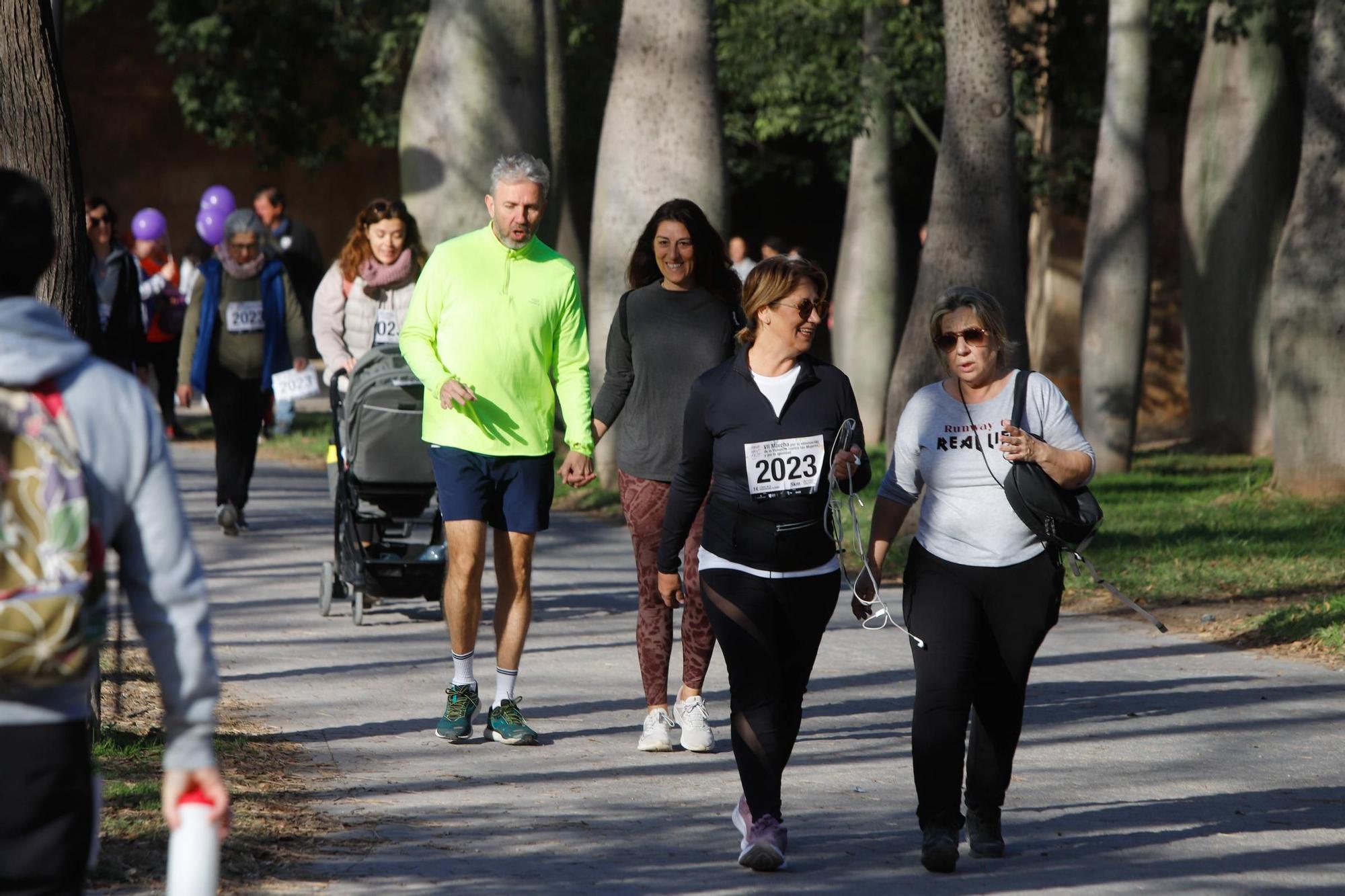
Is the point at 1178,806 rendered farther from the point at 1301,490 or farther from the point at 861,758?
the point at 1301,490

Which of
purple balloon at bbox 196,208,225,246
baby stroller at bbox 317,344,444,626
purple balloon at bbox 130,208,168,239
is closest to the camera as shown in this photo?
baby stroller at bbox 317,344,444,626

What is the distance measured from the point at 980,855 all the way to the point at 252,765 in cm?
249

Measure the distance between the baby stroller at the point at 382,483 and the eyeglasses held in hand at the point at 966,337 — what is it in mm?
3954

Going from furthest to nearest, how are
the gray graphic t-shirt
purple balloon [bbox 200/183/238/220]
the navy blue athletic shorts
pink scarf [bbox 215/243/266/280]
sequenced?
purple balloon [bbox 200/183/238/220] < pink scarf [bbox 215/243/266/280] < the navy blue athletic shorts < the gray graphic t-shirt

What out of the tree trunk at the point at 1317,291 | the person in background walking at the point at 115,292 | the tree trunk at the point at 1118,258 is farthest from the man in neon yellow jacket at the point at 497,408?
the tree trunk at the point at 1118,258

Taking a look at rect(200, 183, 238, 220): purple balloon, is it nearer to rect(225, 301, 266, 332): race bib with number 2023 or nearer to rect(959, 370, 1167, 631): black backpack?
rect(225, 301, 266, 332): race bib with number 2023

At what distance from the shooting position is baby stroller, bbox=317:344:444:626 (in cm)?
916

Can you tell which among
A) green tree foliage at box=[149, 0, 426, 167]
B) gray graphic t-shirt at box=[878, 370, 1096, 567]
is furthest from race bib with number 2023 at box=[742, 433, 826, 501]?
green tree foliage at box=[149, 0, 426, 167]

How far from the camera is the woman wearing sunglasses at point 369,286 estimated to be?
9.50 m

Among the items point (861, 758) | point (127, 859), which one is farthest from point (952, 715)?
point (127, 859)

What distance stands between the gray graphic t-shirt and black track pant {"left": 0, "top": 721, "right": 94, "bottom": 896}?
2.94 meters

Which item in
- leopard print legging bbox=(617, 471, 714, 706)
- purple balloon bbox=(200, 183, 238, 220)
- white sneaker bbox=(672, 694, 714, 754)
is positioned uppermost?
purple balloon bbox=(200, 183, 238, 220)

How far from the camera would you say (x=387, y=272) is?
9492 millimetres

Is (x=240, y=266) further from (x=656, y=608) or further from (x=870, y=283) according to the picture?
(x=870, y=283)
